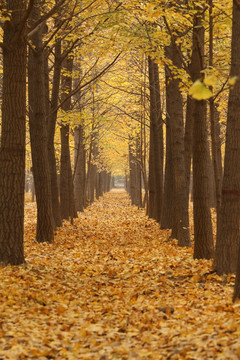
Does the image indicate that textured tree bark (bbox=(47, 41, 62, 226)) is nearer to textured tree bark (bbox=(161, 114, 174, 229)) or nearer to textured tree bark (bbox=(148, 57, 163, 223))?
textured tree bark (bbox=(161, 114, 174, 229))

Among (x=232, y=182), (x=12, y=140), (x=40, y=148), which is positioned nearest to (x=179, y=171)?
(x=40, y=148)

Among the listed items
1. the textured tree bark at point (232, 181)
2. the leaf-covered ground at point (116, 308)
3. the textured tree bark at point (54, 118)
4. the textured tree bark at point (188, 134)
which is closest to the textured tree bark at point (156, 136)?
the textured tree bark at point (54, 118)

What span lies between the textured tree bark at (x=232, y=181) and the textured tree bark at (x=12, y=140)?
152 inches

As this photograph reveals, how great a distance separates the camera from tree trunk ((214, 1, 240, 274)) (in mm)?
7359

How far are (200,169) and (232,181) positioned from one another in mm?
1534

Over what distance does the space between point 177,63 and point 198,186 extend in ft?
13.9

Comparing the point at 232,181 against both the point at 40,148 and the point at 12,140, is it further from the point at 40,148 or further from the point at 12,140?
the point at 40,148

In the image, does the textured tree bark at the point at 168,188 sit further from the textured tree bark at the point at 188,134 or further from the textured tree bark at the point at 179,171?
the textured tree bark at the point at 179,171

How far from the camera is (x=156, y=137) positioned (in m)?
17.2

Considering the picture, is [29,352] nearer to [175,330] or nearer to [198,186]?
[175,330]

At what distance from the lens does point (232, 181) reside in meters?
7.50

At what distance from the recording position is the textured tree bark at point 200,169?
8.70 m

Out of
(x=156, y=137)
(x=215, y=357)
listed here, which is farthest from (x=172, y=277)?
(x=156, y=137)

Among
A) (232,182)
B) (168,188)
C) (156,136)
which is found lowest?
(168,188)
